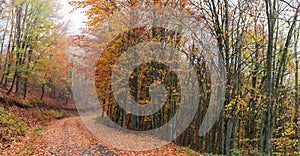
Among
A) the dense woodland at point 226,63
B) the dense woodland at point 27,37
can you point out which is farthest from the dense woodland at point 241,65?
the dense woodland at point 27,37

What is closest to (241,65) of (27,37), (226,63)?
(226,63)

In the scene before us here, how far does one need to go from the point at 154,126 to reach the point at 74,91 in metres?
22.3

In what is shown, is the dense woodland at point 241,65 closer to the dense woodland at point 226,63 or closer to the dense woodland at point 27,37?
the dense woodland at point 226,63

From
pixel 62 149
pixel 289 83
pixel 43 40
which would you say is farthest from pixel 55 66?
pixel 289 83

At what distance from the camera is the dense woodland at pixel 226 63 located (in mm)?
8492

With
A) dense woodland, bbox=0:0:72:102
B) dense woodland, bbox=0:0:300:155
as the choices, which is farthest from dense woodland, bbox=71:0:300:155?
dense woodland, bbox=0:0:72:102

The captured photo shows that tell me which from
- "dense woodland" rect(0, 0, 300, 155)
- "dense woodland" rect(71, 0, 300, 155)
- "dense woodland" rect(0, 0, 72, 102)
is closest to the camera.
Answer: "dense woodland" rect(71, 0, 300, 155)

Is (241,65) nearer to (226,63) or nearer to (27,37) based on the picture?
(226,63)

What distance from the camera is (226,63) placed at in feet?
26.5

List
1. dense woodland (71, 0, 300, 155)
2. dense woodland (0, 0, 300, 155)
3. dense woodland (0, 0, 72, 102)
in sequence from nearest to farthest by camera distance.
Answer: dense woodland (71, 0, 300, 155)
dense woodland (0, 0, 300, 155)
dense woodland (0, 0, 72, 102)

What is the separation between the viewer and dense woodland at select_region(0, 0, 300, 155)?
849cm

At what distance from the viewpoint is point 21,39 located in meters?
16.4

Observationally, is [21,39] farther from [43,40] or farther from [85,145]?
[85,145]

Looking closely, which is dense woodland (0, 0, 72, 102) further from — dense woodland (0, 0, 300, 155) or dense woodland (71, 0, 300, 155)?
dense woodland (71, 0, 300, 155)
